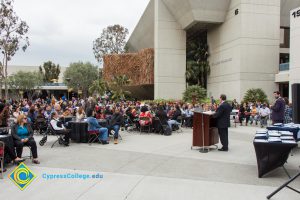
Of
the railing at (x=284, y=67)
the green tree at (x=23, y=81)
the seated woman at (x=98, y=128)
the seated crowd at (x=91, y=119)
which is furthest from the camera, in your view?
the green tree at (x=23, y=81)

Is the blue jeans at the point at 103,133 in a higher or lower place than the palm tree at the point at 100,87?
lower

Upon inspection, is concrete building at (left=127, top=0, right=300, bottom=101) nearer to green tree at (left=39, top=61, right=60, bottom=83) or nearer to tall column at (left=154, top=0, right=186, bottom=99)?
tall column at (left=154, top=0, right=186, bottom=99)

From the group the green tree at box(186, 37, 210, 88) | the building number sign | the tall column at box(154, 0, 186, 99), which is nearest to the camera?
the building number sign

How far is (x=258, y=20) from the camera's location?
26.3 m

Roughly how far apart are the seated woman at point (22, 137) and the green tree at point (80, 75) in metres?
51.3

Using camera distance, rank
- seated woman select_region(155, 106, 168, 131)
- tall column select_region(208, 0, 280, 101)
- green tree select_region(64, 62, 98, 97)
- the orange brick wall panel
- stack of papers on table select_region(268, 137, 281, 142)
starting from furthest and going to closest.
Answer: green tree select_region(64, 62, 98, 97)
the orange brick wall panel
tall column select_region(208, 0, 280, 101)
seated woman select_region(155, 106, 168, 131)
stack of papers on table select_region(268, 137, 281, 142)

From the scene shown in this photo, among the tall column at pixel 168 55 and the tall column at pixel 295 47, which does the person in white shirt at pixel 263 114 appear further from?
the tall column at pixel 168 55

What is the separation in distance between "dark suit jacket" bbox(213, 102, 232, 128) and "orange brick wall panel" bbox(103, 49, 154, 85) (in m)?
26.3

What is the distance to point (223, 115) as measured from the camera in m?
8.66

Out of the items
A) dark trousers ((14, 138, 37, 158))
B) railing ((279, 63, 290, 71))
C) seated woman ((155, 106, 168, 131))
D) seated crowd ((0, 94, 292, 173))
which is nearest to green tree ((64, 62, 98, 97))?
railing ((279, 63, 290, 71))

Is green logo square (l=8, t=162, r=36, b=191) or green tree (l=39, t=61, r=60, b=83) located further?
green tree (l=39, t=61, r=60, b=83)

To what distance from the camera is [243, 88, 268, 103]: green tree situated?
981 inches

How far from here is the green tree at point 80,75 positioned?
Answer: 57.8 m

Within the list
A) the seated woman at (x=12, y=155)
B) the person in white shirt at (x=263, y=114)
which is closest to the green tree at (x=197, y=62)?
the person in white shirt at (x=263, y=114)
